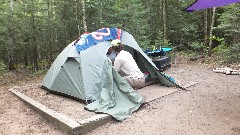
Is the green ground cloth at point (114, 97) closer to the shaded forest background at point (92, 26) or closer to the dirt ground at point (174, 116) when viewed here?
the dirt ground at point (174, 116)

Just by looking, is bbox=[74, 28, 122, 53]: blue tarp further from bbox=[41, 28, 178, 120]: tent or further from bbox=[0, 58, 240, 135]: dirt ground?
bbox=[0, 58, 240, 135]: dirt ground

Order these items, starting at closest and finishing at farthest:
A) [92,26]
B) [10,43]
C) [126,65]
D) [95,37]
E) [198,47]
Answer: [126,65] → [95,37] → [10,43] → [198,47] → [92,26]

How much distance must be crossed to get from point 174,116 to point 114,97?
1.46m

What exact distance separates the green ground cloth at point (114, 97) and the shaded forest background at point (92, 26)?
5.67 m

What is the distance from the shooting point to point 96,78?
607 cm

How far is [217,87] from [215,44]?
328 inches

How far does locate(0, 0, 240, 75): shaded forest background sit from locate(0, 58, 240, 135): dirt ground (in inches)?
171

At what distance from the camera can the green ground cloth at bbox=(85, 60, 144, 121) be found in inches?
208

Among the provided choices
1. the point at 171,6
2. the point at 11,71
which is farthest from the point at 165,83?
the point at 171,6

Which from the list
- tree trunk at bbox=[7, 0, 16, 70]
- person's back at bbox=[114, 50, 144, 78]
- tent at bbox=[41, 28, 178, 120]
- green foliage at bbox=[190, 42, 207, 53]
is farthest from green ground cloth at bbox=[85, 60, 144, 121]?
green foliage at bbox=[190, 42, 207, 53]

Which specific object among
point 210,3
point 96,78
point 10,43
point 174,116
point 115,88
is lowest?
point 174,116

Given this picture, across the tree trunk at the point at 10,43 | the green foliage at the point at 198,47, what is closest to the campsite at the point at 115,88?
the tree trunk at the point at 10,43

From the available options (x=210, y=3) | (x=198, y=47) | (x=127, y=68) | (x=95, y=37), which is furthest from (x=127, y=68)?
(x=198, y=47)

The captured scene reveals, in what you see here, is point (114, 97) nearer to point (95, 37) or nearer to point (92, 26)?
point (95, 37)
